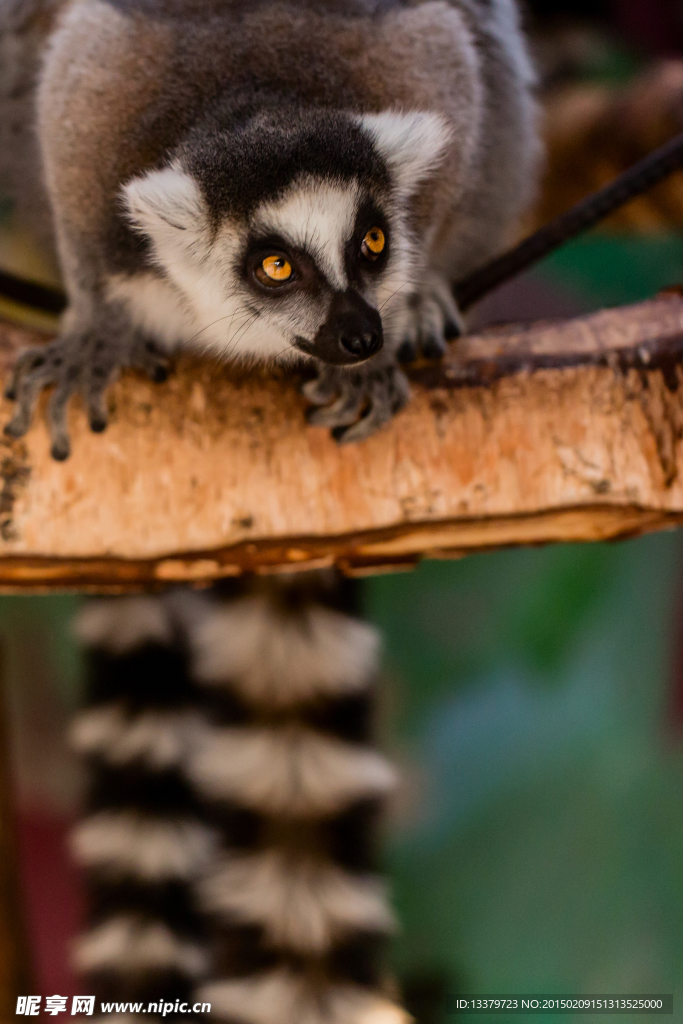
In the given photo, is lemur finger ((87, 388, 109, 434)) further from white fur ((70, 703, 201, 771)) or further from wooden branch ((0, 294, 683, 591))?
white fur ((70, 703, 201, 771))

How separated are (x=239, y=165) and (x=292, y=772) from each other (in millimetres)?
1017

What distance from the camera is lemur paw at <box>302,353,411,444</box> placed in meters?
1.33

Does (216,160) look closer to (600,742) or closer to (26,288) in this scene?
(26,288)

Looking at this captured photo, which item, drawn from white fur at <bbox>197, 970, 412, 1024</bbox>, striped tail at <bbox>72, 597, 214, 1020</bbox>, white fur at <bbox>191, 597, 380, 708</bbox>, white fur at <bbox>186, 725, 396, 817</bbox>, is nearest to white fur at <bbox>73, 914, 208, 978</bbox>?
striped tail at <bbox>72, 597, 214, 1020</bbox>

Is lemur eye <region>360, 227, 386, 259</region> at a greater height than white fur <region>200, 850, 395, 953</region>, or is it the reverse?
lemur eye <region>360, 227, 386, 259</region>

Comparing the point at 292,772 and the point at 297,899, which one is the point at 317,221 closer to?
the point at 292,772

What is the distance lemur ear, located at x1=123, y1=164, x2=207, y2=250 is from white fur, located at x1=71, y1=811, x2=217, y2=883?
109cm

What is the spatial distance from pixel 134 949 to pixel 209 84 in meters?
1.48

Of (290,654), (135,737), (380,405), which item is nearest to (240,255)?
(380,405)

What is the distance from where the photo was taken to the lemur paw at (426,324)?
4.70 feet

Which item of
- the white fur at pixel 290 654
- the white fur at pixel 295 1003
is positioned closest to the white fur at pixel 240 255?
the white fur at pixel 290 654

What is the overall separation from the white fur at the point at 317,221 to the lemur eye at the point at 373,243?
2.0 inches

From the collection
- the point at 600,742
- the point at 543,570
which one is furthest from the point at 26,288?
the point at 600,742

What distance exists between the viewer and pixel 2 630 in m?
2.72
